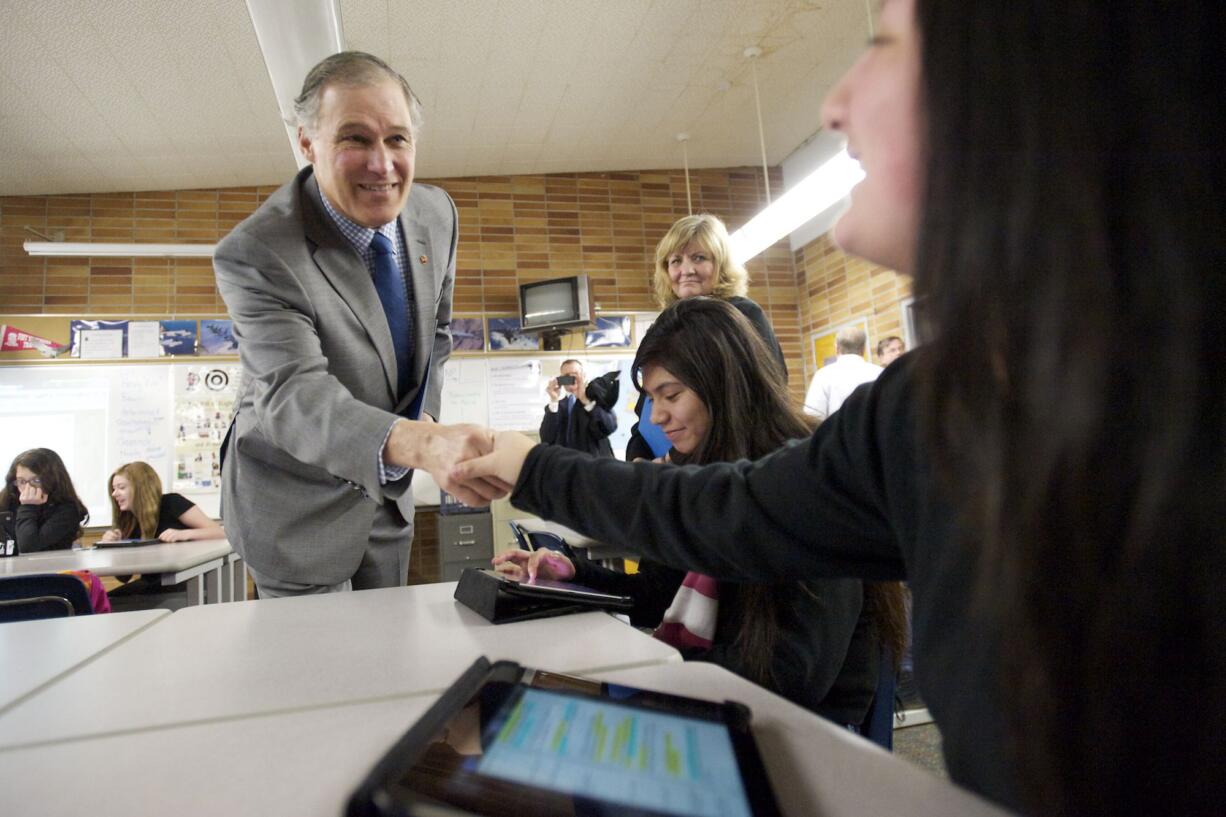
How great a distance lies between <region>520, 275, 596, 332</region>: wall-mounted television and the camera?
Answer: 5137 millimetres

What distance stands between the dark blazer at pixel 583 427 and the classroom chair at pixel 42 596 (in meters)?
2.67

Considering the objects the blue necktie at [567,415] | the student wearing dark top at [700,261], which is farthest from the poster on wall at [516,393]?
the student wearing dark top at [700,261]

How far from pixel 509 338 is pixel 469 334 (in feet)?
1.00

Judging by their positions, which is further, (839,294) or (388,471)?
(839,294)

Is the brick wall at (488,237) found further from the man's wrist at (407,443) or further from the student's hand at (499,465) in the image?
the student's hand at (499,465)

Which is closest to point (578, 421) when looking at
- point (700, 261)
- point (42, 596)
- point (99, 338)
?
point (700, 261)

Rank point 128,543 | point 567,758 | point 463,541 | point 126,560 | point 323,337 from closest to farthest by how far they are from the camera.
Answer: point 567,758, point 323,337, point 126,560, point 128,543, point 463,541

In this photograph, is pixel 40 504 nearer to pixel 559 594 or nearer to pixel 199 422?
pixel 199 422

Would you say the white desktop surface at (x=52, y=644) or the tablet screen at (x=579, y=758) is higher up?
the tablet screen at (x=579, y=758)

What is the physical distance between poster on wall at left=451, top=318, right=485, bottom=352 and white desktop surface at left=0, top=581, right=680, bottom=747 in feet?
14.6

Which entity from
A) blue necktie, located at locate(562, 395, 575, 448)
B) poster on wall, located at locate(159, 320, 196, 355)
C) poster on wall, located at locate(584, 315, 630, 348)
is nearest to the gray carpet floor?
blue necktie, located at locate(562, 395, 575, 448)

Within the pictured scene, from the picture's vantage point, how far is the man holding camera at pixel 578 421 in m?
4.32

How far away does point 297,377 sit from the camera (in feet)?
3.77

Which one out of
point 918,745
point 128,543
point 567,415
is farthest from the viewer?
point 567,415
